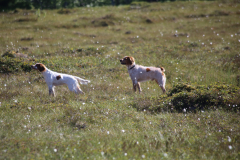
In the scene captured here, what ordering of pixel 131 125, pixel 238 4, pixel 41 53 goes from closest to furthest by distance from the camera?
1. pixel 131 125
2. pixel 41 53
3. pixel 238 4

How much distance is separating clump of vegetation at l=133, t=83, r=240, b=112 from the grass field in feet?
0.10

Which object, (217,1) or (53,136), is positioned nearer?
(53,136)

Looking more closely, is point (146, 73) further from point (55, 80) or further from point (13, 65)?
point (13, 65)

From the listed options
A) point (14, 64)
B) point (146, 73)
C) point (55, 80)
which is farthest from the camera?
point (14, 64)

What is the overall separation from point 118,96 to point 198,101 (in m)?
2.92

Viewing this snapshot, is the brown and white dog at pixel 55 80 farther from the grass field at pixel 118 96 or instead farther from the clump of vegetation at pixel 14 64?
the clump of vegetation at pixel 14 64

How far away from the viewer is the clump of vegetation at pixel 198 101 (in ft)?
22.4

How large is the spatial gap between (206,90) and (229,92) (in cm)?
71

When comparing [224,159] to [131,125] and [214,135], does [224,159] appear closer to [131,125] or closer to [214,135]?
[214,135]

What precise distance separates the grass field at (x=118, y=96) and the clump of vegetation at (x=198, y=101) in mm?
31

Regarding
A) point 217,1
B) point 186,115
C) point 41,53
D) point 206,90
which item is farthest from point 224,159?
point 217,1

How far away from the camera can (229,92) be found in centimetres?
734

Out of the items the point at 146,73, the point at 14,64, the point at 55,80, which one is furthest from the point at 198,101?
the point at 14,64

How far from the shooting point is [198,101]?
7180mm
